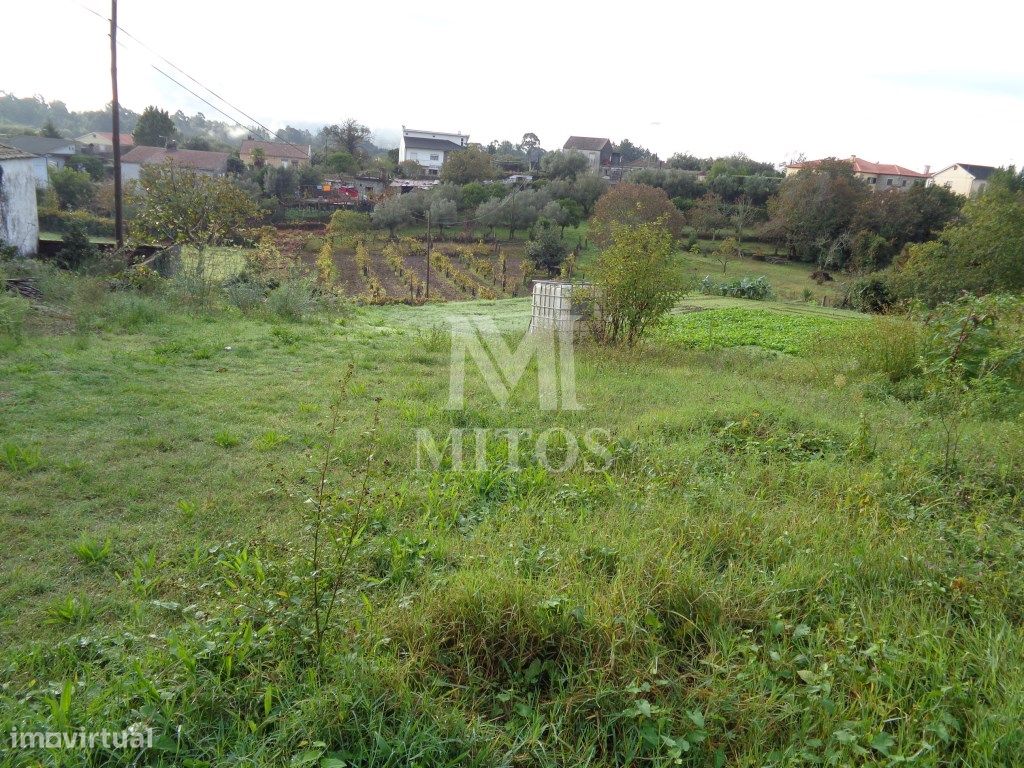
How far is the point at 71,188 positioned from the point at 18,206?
46.4ft

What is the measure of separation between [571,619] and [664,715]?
52 centimetres

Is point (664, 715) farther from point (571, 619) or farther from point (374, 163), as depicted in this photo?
point (374, 163)

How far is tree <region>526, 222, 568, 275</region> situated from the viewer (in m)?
31.0

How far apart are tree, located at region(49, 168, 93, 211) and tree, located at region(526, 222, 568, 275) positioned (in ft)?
68.1

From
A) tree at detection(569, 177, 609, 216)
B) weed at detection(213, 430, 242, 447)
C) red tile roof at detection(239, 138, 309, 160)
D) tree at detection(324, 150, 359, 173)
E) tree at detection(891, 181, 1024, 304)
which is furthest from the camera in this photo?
tree at detection(324, 150, 359, 173)

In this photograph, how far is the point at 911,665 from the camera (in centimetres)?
243

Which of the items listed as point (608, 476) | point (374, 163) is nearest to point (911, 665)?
point (608, 476)

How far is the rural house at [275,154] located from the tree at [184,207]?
28399mm

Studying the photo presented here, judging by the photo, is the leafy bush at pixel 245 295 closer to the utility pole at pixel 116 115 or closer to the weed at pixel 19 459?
the utility pole at pixel 116 115

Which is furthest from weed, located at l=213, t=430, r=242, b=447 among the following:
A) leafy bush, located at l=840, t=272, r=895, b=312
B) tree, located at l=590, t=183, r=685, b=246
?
tree, located at l=590, t=183, r=685, b=246

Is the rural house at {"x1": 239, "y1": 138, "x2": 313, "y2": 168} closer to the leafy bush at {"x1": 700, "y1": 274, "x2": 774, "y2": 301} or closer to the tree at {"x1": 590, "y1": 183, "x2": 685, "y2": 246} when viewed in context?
the tree at {"x1": 590, "y1": 183, "x2": 685, "y2": 246}

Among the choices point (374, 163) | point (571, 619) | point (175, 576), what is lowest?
point (175, 576)

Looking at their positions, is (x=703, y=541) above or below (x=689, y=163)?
below

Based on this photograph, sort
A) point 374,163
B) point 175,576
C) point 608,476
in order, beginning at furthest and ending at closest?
point 374,163 → point 608,476 → point 175,576
